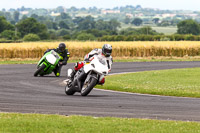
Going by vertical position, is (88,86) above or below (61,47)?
above

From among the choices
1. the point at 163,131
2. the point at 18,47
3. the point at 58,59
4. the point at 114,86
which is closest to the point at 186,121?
the point at 163,131

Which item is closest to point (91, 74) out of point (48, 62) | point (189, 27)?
point (48, 62)

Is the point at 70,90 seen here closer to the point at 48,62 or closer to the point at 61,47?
the point at 48,62

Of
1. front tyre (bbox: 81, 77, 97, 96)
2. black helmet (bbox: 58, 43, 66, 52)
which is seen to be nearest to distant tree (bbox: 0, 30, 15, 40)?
black helmet (bbox: 58, 43, 66, 52)

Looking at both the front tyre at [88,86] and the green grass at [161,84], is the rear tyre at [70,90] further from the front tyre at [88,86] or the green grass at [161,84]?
the green grass at [161,84]

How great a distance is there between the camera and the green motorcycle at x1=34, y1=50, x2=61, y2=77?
80.7ft

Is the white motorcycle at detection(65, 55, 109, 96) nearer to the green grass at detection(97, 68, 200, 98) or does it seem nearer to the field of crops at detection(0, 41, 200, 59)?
the green grass at detection(97, 68, 200, 98)

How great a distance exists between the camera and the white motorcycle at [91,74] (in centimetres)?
1636

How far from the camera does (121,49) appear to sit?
4831cm

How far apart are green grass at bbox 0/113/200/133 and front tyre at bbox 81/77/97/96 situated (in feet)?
14.1

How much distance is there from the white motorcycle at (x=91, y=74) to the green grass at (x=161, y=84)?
2.99 m

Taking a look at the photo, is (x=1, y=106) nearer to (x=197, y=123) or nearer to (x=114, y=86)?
(x=197, y=123)

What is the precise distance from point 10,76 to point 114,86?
6519mm

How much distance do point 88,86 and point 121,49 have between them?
105 ft
